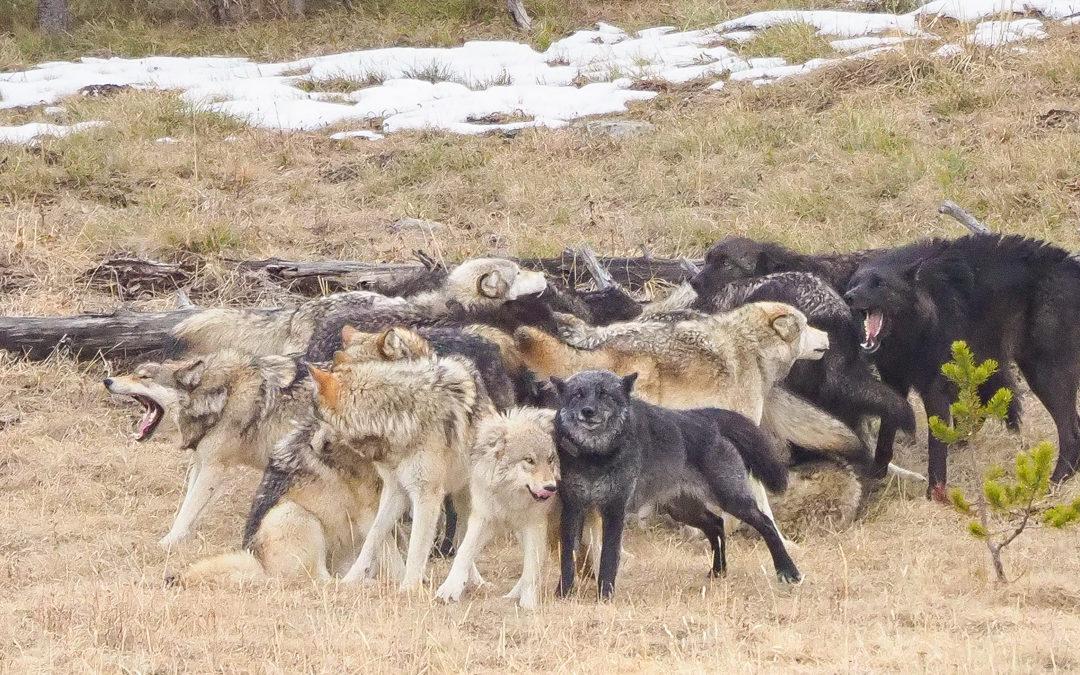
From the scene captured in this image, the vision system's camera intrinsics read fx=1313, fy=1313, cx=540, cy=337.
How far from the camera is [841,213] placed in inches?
536

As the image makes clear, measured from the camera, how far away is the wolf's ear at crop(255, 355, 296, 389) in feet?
27.4

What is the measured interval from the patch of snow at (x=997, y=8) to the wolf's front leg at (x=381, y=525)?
13542 mm

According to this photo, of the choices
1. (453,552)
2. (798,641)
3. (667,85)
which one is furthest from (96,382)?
(667,85)

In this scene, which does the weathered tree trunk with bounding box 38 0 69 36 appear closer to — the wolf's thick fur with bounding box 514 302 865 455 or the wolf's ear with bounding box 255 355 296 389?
A: the wolf's ear with bounding box 255 355 296 389

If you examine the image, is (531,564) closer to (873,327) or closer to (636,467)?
(636,467)

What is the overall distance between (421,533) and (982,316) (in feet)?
14.0

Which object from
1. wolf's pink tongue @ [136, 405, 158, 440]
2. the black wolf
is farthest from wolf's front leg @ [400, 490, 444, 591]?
the black wolf

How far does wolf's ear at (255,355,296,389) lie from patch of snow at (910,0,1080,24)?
12.6 metres

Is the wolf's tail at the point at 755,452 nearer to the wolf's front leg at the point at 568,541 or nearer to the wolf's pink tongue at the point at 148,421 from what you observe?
the wolf's front leg at the point at 568,541

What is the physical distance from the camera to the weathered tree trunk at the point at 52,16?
71.7ft

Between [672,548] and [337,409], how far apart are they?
2163 mm

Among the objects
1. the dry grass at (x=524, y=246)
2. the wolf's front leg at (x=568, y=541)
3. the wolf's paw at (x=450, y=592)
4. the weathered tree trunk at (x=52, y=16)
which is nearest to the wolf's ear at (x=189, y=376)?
the dry grass at (x=524, y=246)

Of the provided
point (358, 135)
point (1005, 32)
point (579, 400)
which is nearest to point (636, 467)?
point (579, 400)

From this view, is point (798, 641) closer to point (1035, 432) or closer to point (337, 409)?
point (337, 409)
